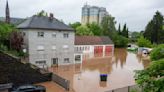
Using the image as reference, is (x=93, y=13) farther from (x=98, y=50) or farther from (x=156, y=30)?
(x=98, y=50)

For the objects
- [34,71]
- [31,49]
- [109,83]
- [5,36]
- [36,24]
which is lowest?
[109,83]

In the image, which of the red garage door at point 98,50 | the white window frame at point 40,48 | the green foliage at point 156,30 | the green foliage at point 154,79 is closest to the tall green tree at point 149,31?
the green foliage at point 156,30

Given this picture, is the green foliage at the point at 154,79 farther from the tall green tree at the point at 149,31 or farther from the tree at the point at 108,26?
the tall green tree at the point at 149,31

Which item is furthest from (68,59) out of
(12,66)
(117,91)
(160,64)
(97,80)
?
(160,64)

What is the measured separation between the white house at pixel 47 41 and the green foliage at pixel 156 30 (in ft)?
137

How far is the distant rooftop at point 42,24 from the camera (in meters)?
28.9

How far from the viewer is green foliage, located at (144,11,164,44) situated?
210 ft

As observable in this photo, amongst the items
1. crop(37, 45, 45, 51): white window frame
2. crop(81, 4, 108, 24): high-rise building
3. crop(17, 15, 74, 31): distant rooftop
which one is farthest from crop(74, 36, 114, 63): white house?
crop(81, 4, 108, 24): high-rise building

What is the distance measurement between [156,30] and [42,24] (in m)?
47.1

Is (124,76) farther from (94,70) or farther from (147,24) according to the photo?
(147,24)

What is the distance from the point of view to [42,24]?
29828mm

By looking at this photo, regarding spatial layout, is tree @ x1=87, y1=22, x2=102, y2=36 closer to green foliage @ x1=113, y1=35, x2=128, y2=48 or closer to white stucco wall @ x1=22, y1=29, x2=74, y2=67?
green foliage @ x1=113, y1=35, x2=128, y2=48

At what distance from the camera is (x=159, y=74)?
5273 mm

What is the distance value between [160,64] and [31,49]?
25.4 meters
